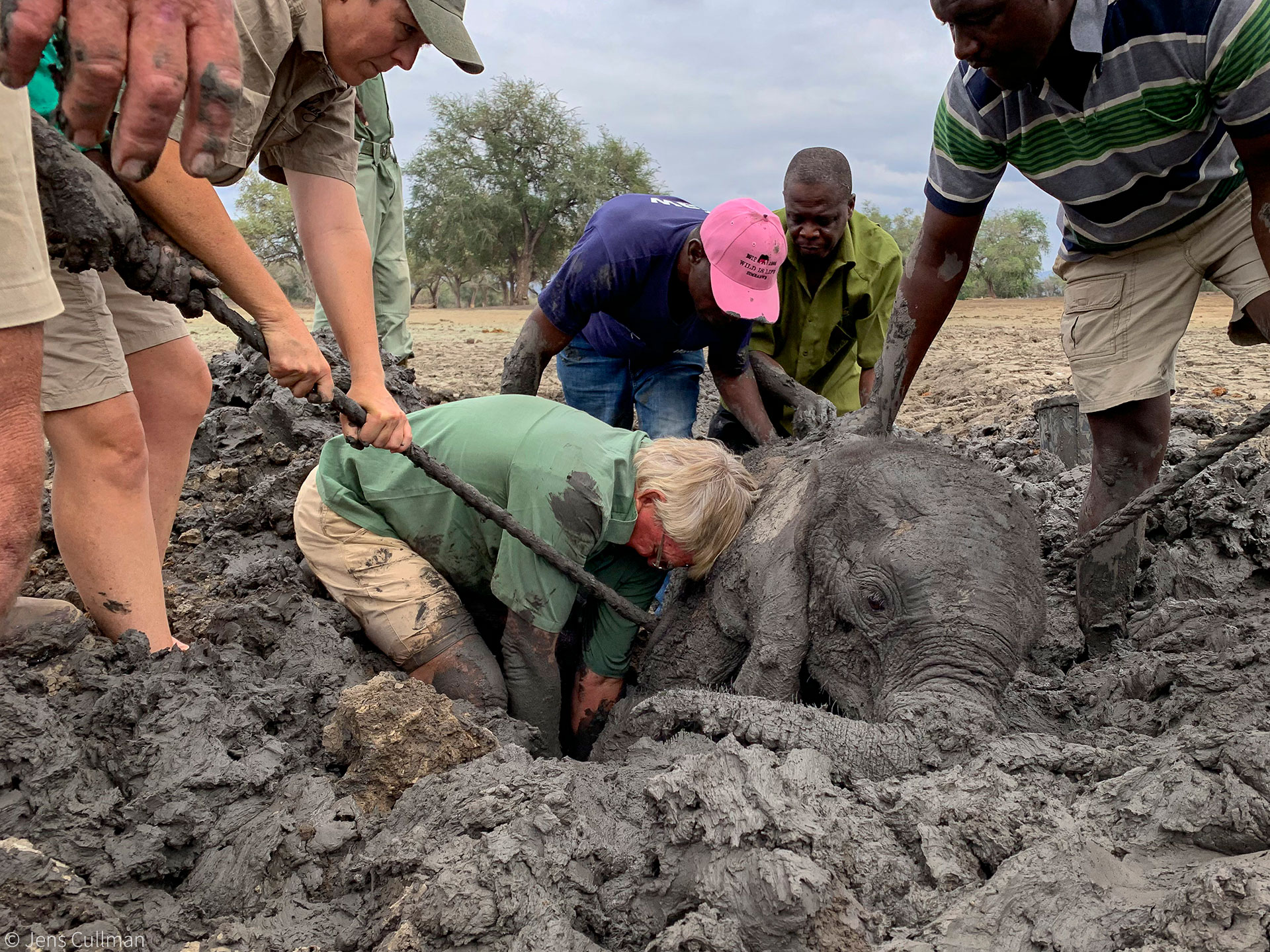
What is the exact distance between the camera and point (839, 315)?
19.2ft

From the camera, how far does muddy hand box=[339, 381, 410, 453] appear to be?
3.32m

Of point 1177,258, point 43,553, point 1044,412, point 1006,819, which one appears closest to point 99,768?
point 43,553

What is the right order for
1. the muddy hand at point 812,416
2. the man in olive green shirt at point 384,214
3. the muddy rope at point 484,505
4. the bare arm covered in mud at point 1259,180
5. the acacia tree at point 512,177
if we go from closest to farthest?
the bare arm covered in mud at point 1259,180 → the muddy rope at point 484,505 → the muddy hand at point 812,416 → the man in olive green shirt at point 384,214 → the acacia tree at point 512,177

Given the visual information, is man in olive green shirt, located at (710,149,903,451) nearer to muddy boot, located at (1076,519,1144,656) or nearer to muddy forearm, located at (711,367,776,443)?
muddy forearm, located at (711,367,776,443)

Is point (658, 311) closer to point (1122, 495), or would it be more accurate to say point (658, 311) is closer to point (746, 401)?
point (746, 401)

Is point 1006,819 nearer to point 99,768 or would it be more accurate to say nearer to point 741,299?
point 99,768

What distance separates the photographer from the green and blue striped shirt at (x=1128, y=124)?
2.81 metres

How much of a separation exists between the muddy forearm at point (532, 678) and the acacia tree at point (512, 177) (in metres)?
37.9

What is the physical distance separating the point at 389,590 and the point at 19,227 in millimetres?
2039

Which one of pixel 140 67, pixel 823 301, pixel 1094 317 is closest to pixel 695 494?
pixel 1094 317

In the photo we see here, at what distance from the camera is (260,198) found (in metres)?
43.4

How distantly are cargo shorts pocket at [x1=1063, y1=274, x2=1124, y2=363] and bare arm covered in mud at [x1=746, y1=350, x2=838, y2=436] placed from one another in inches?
45.2

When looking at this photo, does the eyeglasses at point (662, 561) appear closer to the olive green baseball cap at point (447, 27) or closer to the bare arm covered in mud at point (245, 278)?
the bare arm covered in mud at point (245, 278)

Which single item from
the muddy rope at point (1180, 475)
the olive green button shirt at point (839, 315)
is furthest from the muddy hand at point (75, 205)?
the olive green button shirt at point (839, 315)
